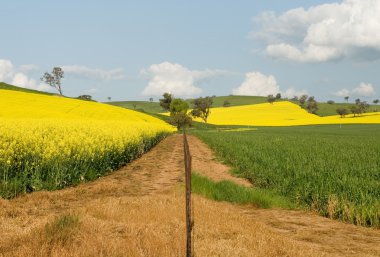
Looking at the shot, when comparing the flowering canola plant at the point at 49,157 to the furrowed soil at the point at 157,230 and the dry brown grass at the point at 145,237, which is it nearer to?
the furrowed soil at the point at 157,230

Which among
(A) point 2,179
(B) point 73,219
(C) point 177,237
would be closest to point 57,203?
(A) point 2,179

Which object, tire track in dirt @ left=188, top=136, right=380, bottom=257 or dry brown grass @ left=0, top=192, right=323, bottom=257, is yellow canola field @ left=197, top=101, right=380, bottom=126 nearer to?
tire track in dirt @ left=188, top=136, right=380, bottom=257

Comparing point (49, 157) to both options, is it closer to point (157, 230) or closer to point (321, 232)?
point (157, 230)

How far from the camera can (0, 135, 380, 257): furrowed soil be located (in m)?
6.15

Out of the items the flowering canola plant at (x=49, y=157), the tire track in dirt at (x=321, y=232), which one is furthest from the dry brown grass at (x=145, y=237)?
the flowering canola plant at (x=49, y=157)

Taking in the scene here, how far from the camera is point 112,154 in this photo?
1945cm

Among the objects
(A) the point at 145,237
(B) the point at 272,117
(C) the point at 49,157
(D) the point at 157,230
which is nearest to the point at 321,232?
(D) the point at 157,230

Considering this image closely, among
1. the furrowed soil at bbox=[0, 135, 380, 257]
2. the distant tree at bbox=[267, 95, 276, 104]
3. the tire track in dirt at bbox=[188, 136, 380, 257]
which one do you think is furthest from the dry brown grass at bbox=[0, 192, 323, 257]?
the distant tree at bbox=[267, 95, 276, 104]

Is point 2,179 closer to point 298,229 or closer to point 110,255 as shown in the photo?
point 110,255

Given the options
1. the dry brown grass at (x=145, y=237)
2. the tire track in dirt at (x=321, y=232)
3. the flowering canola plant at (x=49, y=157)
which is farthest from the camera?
the flowering canola plant at (x=49, y=157)

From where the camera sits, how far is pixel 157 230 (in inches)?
289

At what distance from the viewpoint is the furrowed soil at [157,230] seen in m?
6.15

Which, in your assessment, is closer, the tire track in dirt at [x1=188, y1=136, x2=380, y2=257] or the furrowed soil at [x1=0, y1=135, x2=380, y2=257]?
the furrowed soil at [x1=0, y1=135, x2=380, y2=257]

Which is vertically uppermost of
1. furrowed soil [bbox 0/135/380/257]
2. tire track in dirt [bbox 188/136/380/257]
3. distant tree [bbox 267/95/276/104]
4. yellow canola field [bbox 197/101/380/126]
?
distant tree [bbox 267/95/276/104]
